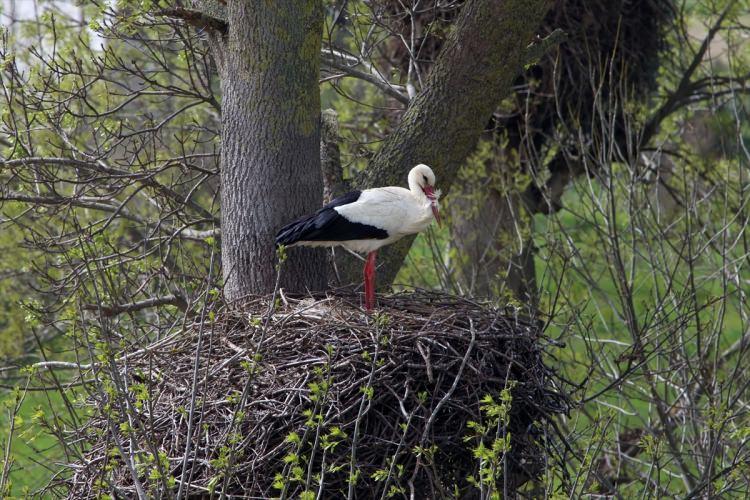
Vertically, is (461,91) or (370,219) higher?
(461,91)

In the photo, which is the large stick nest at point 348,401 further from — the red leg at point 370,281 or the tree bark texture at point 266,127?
the tree bark texture at point 266,127

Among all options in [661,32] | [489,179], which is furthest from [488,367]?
[661,32]

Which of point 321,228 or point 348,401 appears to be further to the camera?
point 321,228

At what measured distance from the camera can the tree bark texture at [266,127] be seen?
15.1ft

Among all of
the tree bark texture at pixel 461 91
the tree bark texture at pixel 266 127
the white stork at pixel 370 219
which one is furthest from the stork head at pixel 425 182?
the tree bark texture at pixel 266 127

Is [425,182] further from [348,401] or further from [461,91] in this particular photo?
[348,401]

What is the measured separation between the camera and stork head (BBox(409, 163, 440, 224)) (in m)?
4.70

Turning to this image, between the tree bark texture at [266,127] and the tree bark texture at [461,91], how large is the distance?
57 centimetres

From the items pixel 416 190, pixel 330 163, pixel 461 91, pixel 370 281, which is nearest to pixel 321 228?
→ pixel 370 281

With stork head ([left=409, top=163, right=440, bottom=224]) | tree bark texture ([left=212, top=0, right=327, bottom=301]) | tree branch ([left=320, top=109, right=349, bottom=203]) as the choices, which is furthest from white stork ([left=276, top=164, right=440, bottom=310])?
tree branch ([left=320, top=109, right=349, bottom=203])

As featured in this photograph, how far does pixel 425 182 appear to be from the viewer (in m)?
4.74

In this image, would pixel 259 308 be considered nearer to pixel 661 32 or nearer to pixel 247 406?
pixel 247 406

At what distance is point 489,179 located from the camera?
346 inches

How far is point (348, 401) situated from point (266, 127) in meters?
1.49
